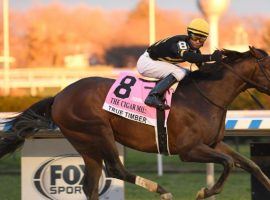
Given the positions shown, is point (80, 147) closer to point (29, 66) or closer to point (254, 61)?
point (254, 61)

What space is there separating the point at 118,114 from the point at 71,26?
48.1 meters

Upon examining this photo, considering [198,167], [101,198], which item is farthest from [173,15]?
[101,198]

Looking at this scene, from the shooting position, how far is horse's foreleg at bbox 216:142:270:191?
6.30 meters

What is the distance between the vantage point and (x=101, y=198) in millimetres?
7258

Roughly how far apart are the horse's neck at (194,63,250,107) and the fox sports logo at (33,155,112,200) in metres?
1.47

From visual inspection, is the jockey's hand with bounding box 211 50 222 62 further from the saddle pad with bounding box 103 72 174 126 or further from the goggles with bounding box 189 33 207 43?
the saddle pad with bounding box 103 72 174 126

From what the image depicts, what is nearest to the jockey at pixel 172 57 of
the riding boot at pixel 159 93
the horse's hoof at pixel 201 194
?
the riding boot at pixel 159 93

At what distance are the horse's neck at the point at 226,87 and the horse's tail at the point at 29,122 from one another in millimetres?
1453

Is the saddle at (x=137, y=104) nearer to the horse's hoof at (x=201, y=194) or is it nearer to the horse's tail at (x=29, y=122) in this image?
the horse's hoof at (x=201, y=194)

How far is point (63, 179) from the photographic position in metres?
7.34

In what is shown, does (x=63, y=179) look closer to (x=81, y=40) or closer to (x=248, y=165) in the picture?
(x=248, y=165)

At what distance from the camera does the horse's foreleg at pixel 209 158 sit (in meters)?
6.16

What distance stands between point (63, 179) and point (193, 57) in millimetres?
1952

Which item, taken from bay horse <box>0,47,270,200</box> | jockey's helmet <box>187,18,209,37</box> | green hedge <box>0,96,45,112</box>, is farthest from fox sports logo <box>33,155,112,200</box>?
green hedge <box>0,96,45,112</box>
